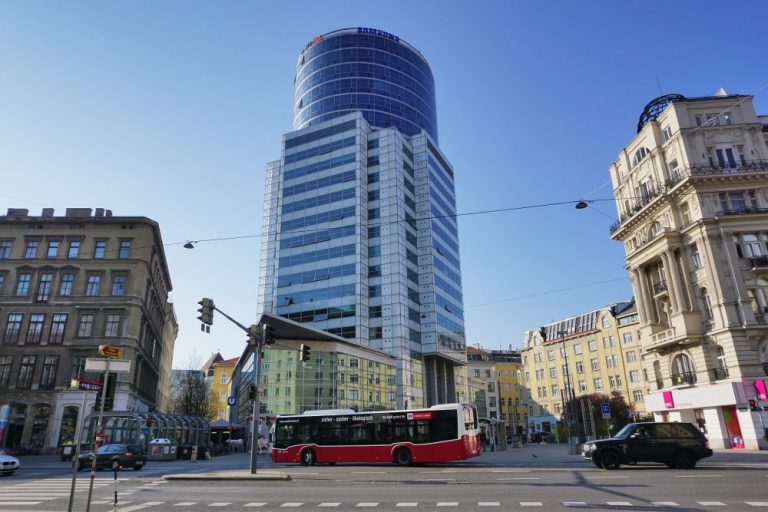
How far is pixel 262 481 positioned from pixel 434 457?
9.57 m

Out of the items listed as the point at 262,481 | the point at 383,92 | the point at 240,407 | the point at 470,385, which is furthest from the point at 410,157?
the point at 262,481

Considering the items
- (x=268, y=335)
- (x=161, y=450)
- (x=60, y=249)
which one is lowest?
(x=161, y=450)

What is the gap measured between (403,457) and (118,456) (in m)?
15.1

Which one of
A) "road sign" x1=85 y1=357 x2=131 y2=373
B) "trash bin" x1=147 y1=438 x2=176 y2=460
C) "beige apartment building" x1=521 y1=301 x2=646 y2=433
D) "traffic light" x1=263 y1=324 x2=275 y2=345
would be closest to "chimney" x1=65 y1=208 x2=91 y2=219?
"trash bin" x1=147 y1=438 x2=176 y2=460

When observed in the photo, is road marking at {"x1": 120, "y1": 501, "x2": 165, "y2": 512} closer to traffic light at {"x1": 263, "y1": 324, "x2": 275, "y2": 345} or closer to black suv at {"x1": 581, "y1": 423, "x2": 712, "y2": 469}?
traffic light at {"x1": 263, "y1": 324, "x2": 275, "y2": 345}

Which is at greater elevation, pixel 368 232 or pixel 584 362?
pixel 368 232

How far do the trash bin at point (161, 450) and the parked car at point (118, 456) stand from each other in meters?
8.71

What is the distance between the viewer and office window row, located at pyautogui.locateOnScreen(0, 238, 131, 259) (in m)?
49.6

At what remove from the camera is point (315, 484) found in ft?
54.3

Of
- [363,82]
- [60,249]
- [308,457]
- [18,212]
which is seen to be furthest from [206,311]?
[363,82]

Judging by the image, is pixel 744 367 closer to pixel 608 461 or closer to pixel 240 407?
pixel 608 461

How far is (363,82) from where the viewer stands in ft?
325

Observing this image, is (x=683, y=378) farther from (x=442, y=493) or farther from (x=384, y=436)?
(x=442, y=493)

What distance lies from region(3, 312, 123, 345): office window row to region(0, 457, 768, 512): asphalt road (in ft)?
103
